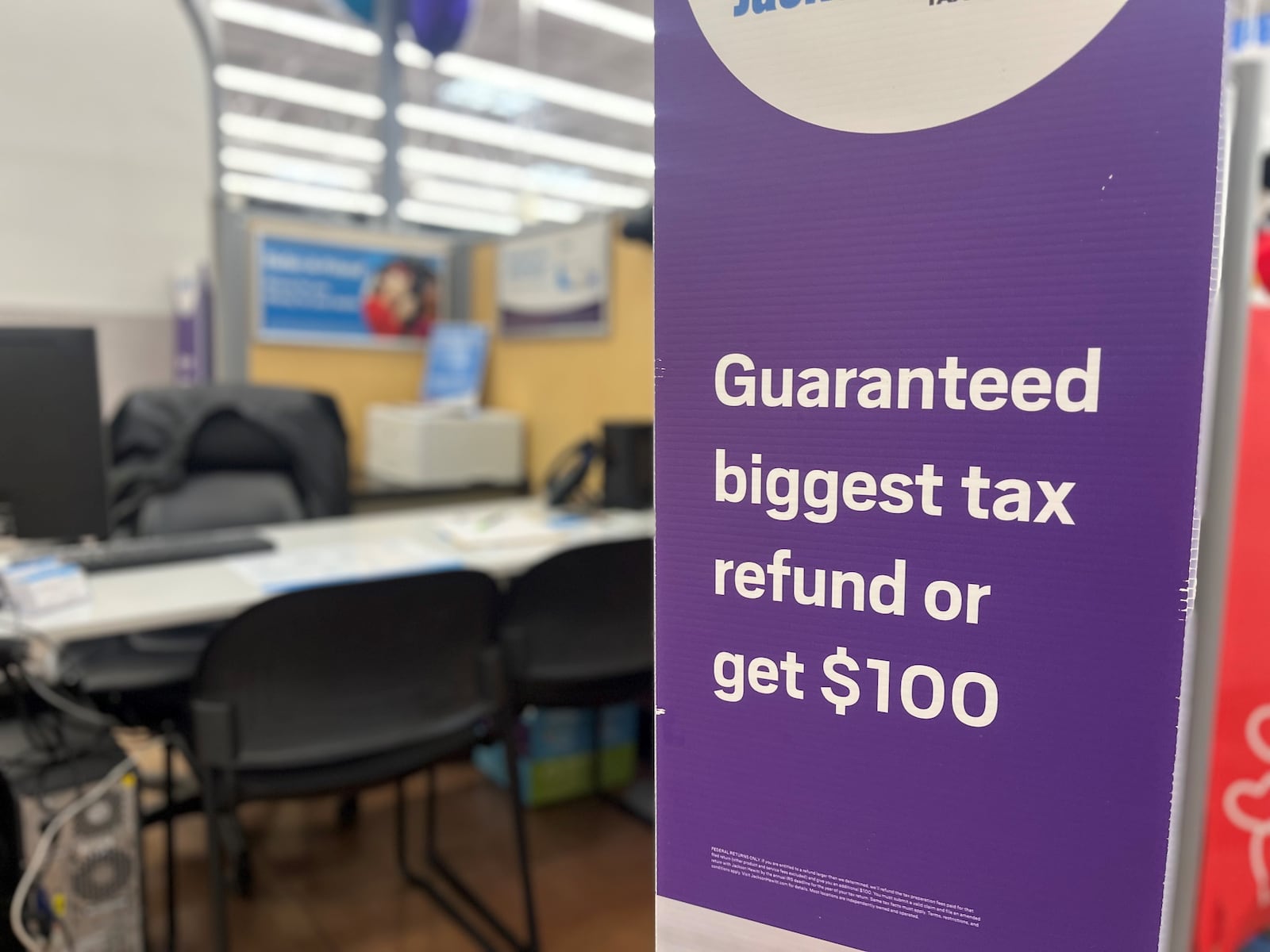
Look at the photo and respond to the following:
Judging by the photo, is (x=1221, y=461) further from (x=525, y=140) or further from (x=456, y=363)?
(x=525, y=140)

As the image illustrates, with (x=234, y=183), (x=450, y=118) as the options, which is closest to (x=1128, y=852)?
(x=450, y=118)

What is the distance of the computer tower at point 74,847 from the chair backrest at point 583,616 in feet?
2.31

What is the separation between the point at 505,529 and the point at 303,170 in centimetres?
784

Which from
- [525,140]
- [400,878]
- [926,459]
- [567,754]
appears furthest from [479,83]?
[926,459]

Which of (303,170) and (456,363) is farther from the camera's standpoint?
(303,170)

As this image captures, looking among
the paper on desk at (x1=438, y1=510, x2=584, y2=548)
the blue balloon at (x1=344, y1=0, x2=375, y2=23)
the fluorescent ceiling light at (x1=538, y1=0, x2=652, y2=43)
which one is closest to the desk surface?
the paper on desk at (x1=438, y1=510, x2=584, y2=548)

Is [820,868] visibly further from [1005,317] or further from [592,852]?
[592,852]

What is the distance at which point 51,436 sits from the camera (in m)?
1.45

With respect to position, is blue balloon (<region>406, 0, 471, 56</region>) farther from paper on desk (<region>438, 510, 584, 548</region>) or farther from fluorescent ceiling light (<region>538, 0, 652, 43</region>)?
paper on desk (<region>438, 510, 584, 548</region>)

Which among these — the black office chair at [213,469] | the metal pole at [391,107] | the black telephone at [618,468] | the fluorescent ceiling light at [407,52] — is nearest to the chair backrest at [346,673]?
the black office chair at [213,469]

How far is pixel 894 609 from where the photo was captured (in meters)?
0.69

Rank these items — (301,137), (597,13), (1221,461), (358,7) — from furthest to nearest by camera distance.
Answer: (301,137) → (597,13) → (358,7) → (1221,461)

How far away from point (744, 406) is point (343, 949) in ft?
5.22

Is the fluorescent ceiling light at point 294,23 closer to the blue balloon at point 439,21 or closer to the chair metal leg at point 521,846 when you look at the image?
the blue balloon at point 439,21
